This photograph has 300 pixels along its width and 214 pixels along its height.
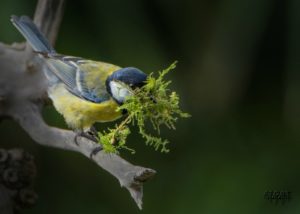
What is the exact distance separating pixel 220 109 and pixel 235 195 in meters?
0.37

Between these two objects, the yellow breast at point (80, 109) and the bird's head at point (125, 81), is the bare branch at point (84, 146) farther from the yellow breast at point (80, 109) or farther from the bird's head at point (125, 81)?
the bird's head at point (125, 81)

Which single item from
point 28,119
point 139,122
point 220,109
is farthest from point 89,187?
point 139,122

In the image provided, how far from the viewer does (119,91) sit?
239 centimetres

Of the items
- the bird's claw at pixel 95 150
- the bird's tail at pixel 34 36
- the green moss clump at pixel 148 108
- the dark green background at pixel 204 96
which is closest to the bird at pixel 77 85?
the bird's tail at pixel 34 36

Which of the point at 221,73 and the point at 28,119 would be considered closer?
the point at 28,119

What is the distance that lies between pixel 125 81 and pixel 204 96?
3.77 feet

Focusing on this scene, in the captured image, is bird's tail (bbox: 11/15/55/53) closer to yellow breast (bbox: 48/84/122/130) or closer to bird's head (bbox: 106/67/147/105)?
yellow breast (bbox: 48/84/122/130)

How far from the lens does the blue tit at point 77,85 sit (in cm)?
252

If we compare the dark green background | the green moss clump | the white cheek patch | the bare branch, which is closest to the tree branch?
the bare branch

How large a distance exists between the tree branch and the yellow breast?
55mm

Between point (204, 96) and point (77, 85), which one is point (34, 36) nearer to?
point (77, 85)

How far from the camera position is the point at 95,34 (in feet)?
10.8

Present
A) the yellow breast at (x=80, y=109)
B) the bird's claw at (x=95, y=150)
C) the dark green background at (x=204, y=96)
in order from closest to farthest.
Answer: the bird's claw at (x=95, y=150), the yellow breast at (x=80, y=109), the dark green background at (x=204, y=96)

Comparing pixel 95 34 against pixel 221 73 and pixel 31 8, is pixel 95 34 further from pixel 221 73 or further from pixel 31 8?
pixel 221 73
